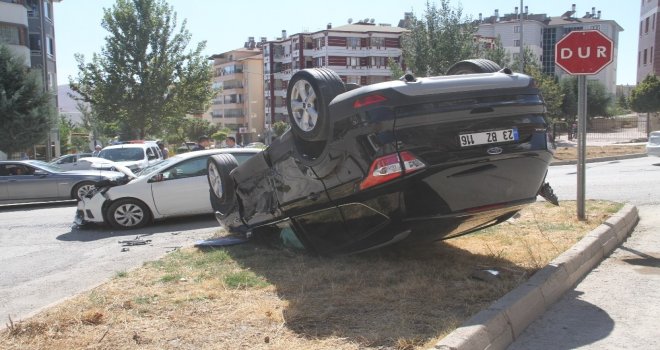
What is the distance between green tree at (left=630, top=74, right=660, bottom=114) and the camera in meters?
40.8

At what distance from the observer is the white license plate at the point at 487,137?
175 inches

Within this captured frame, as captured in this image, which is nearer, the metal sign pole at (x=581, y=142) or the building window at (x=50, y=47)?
the metal sign pole at (x=581, y=142)

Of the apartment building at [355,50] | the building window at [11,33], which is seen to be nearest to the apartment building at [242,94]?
the apartment building at [355,50]

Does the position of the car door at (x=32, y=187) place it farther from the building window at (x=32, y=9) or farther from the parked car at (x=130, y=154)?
the building window at (x=32, y=9)

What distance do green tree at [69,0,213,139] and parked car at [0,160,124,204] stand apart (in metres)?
22.3

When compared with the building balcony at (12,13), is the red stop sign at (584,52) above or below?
below

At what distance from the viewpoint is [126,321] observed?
417 cm

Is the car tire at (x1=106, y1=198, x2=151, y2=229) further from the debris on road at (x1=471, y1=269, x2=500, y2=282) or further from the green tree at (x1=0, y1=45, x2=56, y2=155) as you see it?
the green tree at (x1=0, y1=45, x2=56, y2=155)

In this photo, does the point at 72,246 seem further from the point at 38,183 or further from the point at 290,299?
the point at 38,183

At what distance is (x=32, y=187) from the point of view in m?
15.0

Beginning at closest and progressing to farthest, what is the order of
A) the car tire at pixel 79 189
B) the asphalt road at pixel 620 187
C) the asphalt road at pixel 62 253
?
the asphalt road at pixel 62 253, the asphalt road at pixel 620 187, the car tire at pixel 79 189

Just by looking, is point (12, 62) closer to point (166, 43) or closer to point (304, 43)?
point (166, 43)

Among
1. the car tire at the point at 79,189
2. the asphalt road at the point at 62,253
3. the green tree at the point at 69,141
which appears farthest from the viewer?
the green tree at the point at 69,141

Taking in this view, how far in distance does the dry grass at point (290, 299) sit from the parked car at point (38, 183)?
9.97 m
